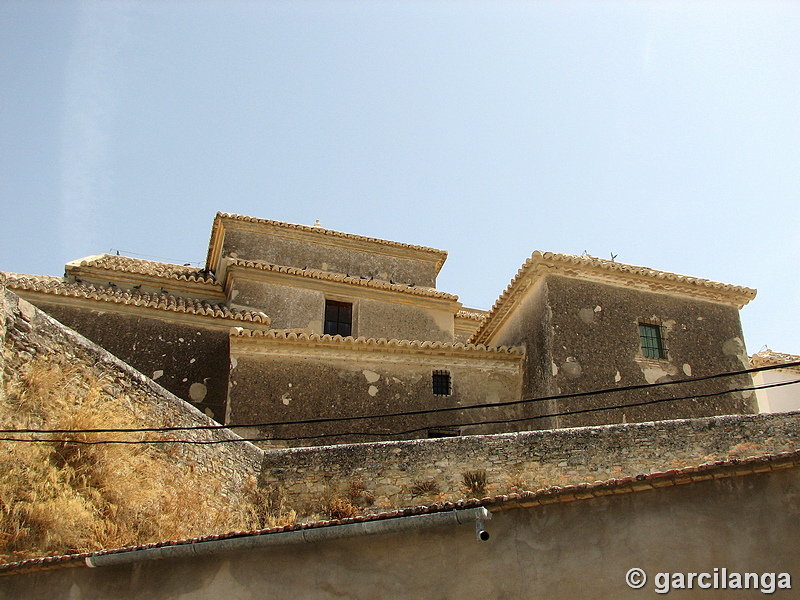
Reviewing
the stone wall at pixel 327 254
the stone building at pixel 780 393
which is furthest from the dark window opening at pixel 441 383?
the stone building at pixel 780 393

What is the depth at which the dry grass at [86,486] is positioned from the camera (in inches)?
332

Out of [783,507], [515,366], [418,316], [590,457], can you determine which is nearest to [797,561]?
[783,507]

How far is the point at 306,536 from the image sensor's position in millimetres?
7105

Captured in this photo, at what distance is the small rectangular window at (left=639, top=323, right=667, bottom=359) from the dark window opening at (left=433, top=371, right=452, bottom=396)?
405 cm

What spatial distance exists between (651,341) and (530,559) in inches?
379

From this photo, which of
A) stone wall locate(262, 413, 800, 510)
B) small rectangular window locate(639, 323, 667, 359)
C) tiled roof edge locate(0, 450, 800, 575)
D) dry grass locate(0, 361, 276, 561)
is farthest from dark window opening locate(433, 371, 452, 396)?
tiled roof edge locate(0, 450, 800, 575)

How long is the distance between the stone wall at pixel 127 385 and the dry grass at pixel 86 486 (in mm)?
134

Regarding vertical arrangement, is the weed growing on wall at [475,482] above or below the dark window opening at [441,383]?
below

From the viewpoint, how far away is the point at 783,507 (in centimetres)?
666

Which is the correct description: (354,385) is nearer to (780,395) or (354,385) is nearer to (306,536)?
(306,536)

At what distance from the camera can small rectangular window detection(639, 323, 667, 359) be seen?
1527cm

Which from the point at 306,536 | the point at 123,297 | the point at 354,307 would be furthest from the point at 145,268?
the point at 306,536

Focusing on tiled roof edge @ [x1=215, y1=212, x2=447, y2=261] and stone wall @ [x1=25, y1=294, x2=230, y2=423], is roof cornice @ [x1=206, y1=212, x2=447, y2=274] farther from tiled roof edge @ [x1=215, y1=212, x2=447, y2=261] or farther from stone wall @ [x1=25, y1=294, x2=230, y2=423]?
stone wall @ [x1=25, y1=294, x2=230, y2=423]

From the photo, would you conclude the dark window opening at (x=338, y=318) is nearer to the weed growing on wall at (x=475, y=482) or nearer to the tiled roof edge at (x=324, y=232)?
the tiled roof edge at (x=324, y=232)
